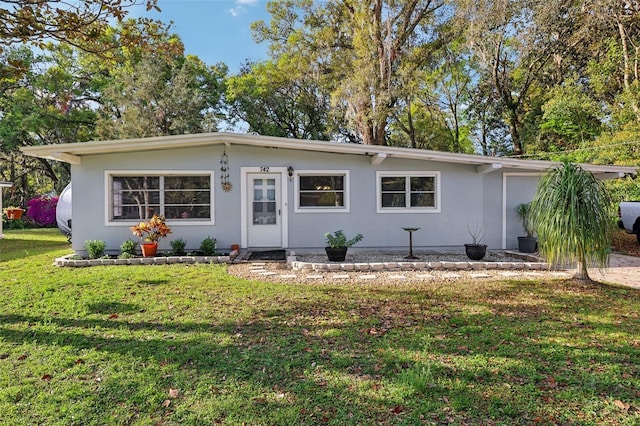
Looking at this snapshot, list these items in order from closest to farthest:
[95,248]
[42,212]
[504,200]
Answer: [95,248] → [504,200] → [42,212]

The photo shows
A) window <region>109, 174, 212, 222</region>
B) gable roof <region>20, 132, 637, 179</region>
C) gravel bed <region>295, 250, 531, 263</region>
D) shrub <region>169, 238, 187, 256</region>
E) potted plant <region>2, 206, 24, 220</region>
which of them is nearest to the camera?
gravel bed <region>295, 250, 531, 263</region>

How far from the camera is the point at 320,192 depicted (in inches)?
348

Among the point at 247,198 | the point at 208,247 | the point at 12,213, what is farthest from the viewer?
the point at 12,213

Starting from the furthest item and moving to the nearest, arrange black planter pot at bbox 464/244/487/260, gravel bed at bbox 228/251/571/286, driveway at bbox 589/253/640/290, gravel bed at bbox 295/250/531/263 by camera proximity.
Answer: gravel bed at bbox 295/250/531/263, black planter pot at bbox 464/244/487/260, gravel bed at bbox 228/251/571/286, driveway at bbox 589/253/640/290

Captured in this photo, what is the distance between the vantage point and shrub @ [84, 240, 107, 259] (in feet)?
25.6

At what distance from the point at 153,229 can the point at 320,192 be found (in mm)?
3767

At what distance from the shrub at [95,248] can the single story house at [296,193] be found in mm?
470

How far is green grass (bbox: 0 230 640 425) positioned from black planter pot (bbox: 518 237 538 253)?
3160 mm

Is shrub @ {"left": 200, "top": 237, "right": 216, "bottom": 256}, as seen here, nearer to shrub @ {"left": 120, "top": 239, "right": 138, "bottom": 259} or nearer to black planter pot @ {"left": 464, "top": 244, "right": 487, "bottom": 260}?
shrub @ {"left": 120, "top": 239, "right": 138, "bottom": 259}

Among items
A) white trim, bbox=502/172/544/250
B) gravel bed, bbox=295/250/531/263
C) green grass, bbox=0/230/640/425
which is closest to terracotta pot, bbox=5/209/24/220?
green grass, bbox=0/230/640/425

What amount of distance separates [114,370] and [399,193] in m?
7.16

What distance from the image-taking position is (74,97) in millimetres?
21047

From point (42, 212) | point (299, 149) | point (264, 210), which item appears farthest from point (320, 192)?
point (42, 212)

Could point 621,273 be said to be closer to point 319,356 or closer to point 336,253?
point 336,253
